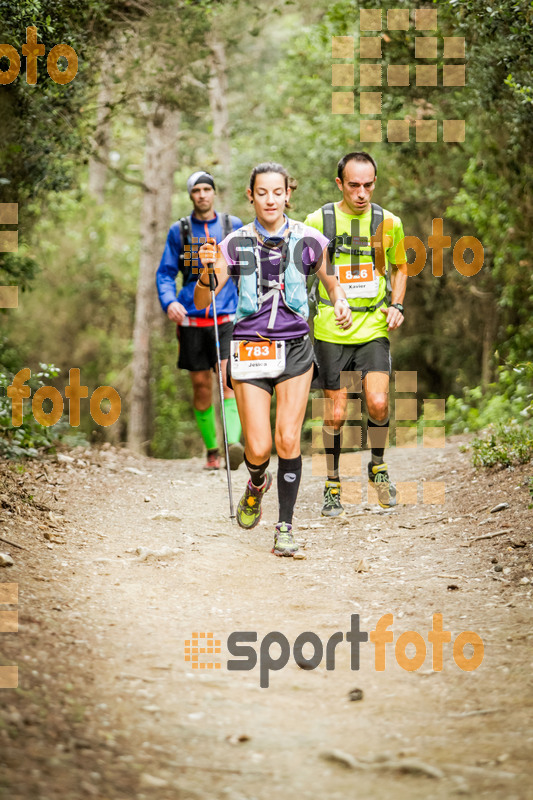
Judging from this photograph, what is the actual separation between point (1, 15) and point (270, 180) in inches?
111

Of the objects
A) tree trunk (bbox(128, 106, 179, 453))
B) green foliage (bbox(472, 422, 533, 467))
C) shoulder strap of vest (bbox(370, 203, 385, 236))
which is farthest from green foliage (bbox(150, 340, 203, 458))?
shoulder strap of vest (bbox(370, 203, 385, 236))

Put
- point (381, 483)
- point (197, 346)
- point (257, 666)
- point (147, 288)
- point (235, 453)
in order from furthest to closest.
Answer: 1. point (147, 288)
2. point (197, 346)
3. point (235, 453)
4. point (381, 483)
5. point (257, 666)

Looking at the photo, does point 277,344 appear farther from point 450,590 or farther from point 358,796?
point 358,796

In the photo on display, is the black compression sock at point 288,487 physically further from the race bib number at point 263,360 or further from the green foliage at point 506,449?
the green foliage at point 506,449

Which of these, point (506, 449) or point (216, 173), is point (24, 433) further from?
point (216, 173)

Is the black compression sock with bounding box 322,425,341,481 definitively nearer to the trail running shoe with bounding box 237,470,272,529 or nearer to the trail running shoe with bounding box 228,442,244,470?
the trail running shoe with bounding box 237,470,272,529

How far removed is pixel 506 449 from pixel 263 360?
9.21ft

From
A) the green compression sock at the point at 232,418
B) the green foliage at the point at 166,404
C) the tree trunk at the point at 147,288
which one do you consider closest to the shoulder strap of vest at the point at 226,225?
the green compression sock at the point at 232,418

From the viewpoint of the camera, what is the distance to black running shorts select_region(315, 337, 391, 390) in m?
6.46

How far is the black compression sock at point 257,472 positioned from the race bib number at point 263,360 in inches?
22.3

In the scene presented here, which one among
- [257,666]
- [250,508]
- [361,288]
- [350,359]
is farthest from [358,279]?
[257,666]

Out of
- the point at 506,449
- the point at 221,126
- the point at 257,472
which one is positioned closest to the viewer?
the point at 257,472

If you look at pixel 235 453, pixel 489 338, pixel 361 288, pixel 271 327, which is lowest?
pixel 235 453

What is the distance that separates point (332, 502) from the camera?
21.6 ft
